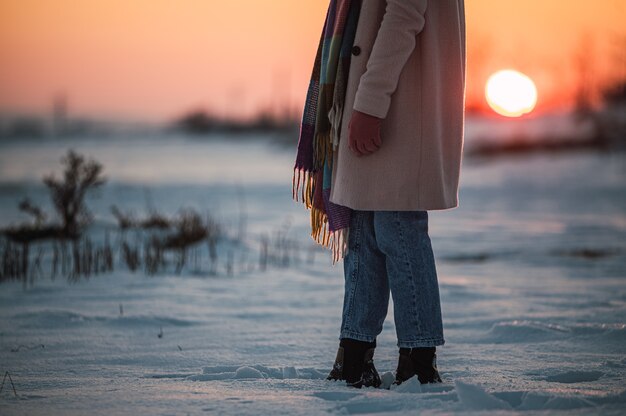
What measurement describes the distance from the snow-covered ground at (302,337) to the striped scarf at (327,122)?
1.91 ft

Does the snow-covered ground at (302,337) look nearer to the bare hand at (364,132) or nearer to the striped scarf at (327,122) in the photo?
the striped scarf at (327,122)

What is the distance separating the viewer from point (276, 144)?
36.0m

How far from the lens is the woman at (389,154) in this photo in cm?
231

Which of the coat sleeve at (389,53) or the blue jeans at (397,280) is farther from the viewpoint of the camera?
the blue jeans at (397,280)

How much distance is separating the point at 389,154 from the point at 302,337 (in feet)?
4.05

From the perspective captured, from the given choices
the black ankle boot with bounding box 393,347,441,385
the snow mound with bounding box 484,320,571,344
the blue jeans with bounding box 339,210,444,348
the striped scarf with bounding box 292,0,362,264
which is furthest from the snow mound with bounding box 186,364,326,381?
the snow mound with bounding box 484,320,571,344

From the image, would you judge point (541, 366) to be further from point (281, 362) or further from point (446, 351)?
point (281, 362)

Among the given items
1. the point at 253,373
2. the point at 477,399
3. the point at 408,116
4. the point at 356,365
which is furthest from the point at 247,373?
the point at 408,116

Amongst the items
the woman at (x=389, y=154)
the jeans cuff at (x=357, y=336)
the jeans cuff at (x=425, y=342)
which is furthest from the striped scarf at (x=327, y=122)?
the jeans cuff at (x=425, y=342)

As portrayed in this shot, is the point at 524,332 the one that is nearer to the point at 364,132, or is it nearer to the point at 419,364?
the point at 419,364

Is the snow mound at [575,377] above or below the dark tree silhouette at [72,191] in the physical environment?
below

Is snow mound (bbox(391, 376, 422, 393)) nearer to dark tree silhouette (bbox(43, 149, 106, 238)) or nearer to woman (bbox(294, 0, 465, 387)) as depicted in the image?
woman (bbox(294, 0, 465, 387))

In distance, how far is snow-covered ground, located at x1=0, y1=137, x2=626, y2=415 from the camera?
2.19 m

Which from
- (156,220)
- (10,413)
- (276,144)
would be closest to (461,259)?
(156,220)
